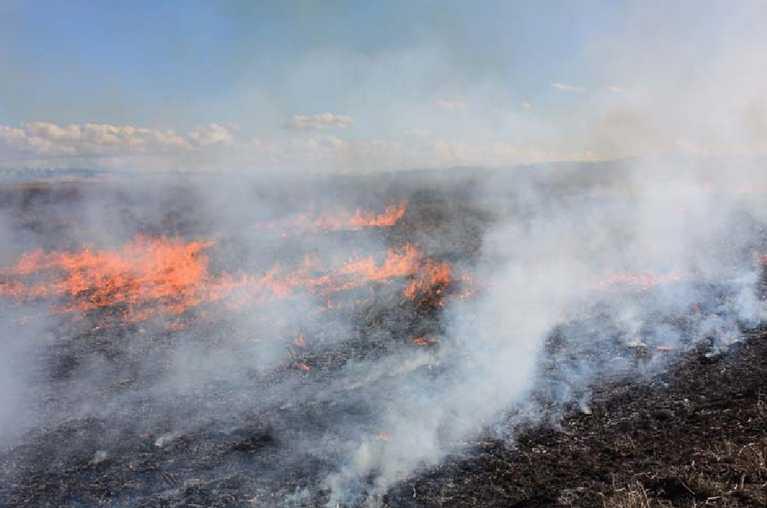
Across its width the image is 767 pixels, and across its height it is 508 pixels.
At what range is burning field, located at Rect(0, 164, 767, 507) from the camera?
538 cm

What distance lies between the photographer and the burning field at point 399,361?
5375 mm

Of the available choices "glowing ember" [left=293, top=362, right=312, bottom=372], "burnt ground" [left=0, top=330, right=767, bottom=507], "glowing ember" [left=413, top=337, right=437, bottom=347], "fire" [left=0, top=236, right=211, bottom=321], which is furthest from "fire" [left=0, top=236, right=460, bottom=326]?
Result: "burnt ground" [left=0, top=330, right=767, bottom=507]

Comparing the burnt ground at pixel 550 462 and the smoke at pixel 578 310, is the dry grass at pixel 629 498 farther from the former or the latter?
the smoke at pixel 578 310

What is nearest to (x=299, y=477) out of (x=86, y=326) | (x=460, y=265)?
(x=86, y=326)

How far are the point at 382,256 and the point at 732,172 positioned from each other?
1325 centimetres

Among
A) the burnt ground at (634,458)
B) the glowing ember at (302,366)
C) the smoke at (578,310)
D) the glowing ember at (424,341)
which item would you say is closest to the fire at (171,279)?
the glowing ember at (424,341)

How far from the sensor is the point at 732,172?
709 inches

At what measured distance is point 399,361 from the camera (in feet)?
27.7

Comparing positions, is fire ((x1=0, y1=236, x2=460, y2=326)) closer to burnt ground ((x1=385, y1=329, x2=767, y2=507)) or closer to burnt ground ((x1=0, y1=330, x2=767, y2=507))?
burnt ground ((x1=0, y1=330, x2=767, y2=507))

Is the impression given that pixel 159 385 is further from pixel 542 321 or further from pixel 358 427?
pixel 542 321

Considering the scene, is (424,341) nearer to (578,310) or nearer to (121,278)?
(578,310)

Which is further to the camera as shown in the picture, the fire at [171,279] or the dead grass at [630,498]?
the fire at [171,279]

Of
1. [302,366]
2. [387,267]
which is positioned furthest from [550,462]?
[387,267]

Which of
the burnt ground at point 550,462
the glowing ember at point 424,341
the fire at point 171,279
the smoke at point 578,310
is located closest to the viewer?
the burnt ground at point 550,462
